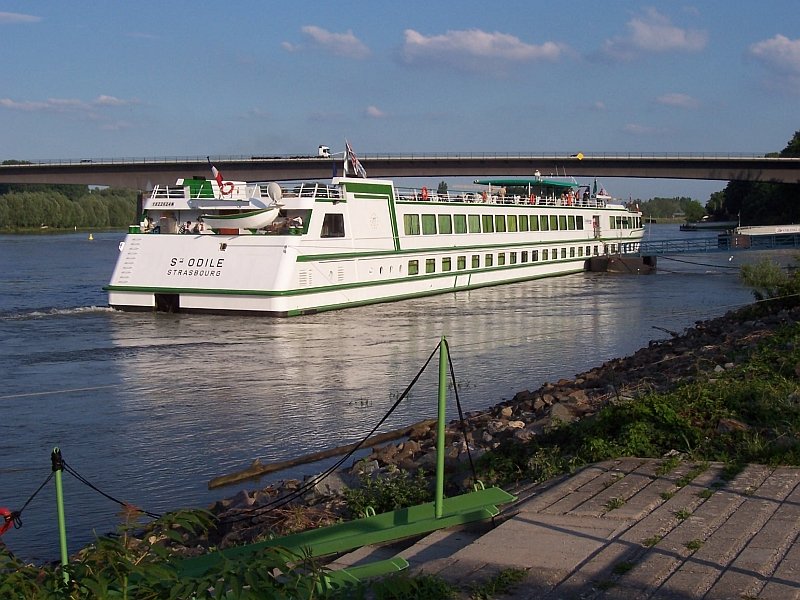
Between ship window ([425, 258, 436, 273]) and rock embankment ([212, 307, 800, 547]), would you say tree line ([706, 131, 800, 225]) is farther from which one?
rock embankment ([212, 307, 800, 547])

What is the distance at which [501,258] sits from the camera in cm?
4025

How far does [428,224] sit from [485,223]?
5097 mm

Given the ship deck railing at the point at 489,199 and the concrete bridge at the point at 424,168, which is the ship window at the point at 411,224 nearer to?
the ship deck railing at the point at 489,199

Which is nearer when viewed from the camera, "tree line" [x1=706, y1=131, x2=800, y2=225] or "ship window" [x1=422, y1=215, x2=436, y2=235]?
"ship window" [x1=422, y1=215, x2=436, y2=235]

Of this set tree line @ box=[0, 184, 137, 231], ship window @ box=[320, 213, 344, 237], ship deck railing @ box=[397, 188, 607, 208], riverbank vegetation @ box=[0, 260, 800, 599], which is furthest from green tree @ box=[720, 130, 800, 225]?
riverbank vegetation @ box=[0, 260, 800, 599]

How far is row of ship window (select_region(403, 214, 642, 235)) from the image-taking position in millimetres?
33688

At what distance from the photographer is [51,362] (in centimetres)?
1959

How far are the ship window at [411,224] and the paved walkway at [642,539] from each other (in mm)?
25808

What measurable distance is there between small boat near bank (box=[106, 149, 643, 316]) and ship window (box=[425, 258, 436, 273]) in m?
0.08

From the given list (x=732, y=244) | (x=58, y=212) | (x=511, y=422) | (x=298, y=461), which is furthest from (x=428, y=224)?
(x=58, y=212)

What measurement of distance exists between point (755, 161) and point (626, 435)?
66.9 metres

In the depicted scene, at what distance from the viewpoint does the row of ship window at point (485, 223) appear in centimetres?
3369

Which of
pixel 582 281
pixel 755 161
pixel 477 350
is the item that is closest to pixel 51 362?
pixel 477 350

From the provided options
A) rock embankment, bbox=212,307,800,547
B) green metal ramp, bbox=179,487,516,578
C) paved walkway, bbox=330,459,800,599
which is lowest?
rock embankment, bbox=212,307,800,547
